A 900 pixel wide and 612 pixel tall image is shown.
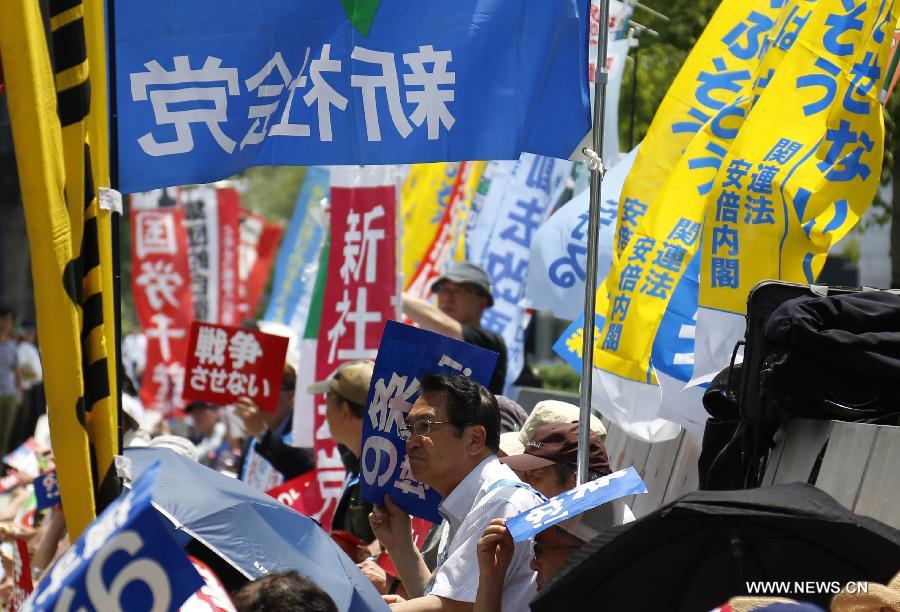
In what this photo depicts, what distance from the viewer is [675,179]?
5.97 m

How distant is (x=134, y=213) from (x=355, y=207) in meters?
8.50

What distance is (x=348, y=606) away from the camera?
322 cm

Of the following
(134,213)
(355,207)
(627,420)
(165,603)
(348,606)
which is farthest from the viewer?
(134,213)

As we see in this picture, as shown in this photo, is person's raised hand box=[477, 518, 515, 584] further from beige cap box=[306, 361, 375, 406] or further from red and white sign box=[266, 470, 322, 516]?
red and white sign box=[266, 470, 322, 516]

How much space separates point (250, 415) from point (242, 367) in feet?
0.99

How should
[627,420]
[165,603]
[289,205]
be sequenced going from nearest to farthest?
[165,603], [627,420], [289,205]

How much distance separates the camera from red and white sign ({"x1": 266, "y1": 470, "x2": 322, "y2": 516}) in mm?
6871

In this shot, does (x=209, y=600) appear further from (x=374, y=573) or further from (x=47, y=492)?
(x=47, y=492)

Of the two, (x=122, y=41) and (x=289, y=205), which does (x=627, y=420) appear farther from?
(x=289, y=205)

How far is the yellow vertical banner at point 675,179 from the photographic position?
5824mm

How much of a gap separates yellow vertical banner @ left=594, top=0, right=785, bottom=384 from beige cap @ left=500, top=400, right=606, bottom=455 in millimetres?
646

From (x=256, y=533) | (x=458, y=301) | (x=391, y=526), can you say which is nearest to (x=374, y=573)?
(x=391, y=526)

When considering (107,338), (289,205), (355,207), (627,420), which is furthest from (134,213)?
(289,205)

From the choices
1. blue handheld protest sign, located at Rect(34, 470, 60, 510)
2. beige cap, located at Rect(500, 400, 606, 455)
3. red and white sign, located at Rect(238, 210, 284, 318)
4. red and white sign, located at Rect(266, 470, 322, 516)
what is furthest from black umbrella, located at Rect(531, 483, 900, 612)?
red and white sign, located at Rect(238, 210, 284, 318)
